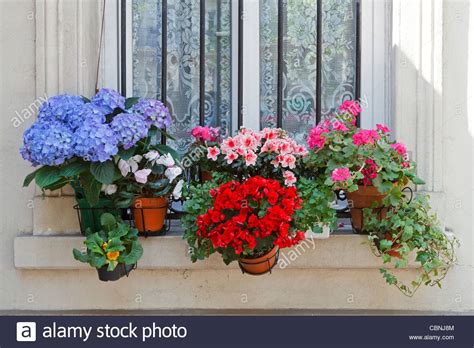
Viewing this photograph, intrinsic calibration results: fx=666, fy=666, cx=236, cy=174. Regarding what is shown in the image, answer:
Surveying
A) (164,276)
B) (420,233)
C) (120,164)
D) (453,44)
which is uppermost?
(453,44)

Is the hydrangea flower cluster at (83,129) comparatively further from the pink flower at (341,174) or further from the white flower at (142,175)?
Result: the pink flower at (341,174)

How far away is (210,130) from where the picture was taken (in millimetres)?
Result: 3512

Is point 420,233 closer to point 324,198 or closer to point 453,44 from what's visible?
point 324,198

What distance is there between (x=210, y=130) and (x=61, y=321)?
1.25m

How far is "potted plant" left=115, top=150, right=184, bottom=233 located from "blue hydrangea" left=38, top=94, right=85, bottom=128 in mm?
297

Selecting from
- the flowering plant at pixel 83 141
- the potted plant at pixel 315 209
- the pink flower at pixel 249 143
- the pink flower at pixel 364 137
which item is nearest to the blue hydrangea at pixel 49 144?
the flowering plant at pixel 83 141

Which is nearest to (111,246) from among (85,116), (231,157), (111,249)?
(111,249)

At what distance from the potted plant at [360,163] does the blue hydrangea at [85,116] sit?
1.00 meters

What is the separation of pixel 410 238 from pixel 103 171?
4.76 feet

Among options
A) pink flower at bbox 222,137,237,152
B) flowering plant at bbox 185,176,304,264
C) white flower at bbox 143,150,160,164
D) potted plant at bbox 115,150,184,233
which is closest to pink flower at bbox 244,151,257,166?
pink flower at bbox 222,137,237,152

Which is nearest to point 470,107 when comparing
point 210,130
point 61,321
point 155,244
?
point 210,130

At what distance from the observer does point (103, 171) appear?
3006 millimetres

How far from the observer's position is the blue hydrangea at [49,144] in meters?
2.93

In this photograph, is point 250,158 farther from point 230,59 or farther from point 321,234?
point 230,59
